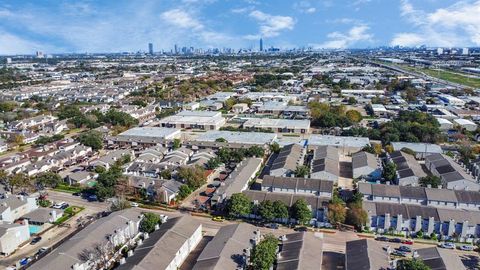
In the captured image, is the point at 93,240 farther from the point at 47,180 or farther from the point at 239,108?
the point at 239,108

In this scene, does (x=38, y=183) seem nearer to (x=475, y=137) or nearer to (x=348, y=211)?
(x=348, y=211)

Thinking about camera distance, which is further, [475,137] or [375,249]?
[475,137]

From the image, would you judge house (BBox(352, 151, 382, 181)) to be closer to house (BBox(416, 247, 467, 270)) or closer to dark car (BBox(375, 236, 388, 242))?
dark car (BBox(375, 236, 388, 242))

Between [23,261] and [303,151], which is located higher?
[303,151]

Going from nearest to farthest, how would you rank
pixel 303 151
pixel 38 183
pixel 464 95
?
pixel 38 183 → pixel 303 151 → pixel 464 95

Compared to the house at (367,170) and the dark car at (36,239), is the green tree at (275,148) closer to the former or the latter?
the house at (367,170)


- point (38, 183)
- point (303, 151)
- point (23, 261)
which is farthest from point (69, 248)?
point (303, 151)

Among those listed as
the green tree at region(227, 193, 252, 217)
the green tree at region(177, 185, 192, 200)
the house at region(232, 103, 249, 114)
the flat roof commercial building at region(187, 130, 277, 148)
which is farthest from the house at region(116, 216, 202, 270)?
the house at region(232, 103, 249, 114)
